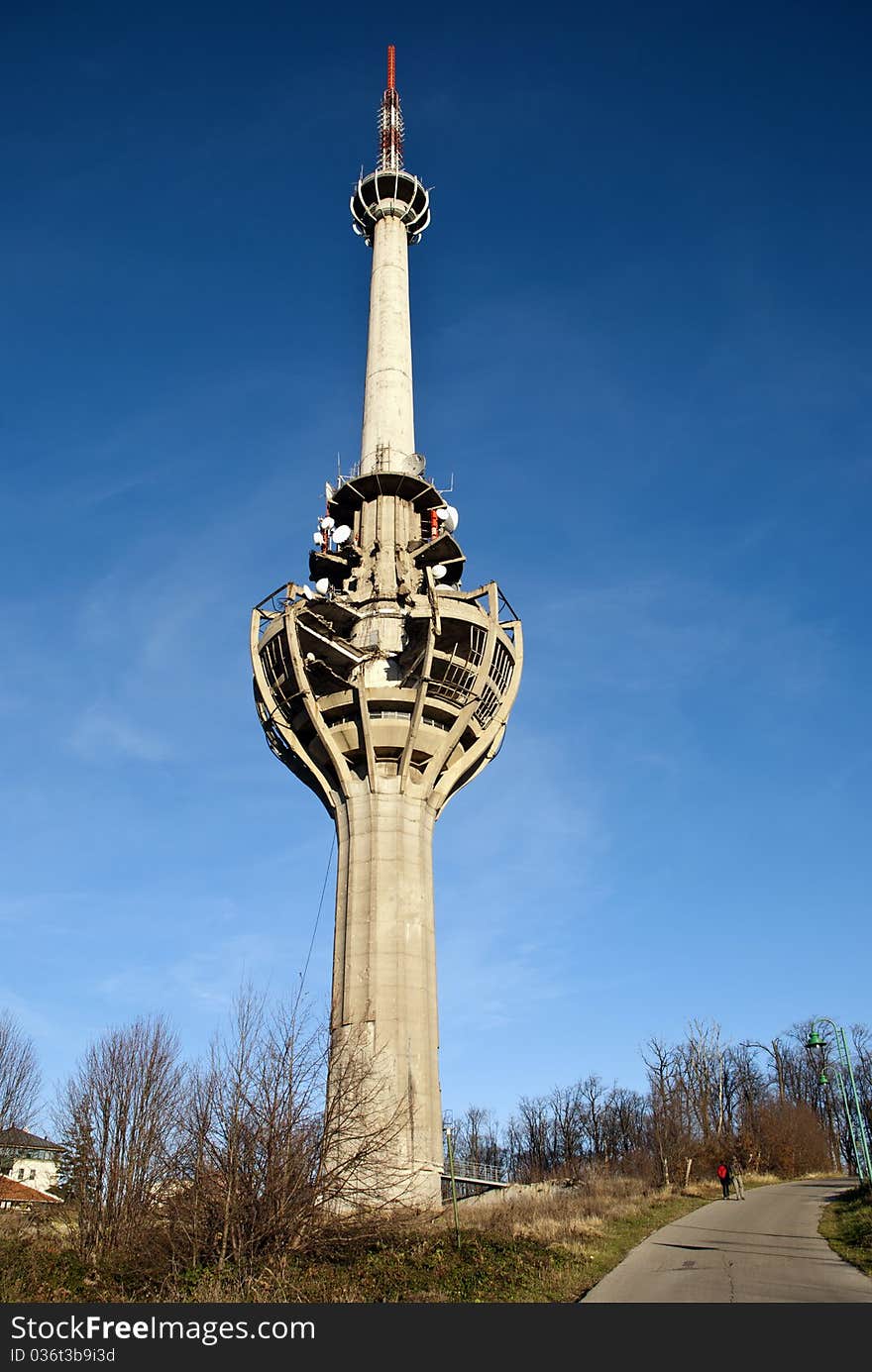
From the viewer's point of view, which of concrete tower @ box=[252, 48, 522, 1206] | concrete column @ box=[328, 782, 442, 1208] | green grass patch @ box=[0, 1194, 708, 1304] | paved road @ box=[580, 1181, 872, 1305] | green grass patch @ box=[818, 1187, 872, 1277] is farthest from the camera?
concrete tower @ box=[252, 48, 522, 1206]

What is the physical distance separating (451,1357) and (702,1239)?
14.1 meters

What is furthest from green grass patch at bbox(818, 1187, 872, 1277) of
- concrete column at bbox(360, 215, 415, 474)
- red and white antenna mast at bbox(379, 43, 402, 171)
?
red and white antenna mast at bbox(379, 43, 402, 171)

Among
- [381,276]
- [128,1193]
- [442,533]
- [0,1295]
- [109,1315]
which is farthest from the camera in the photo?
[381,276]

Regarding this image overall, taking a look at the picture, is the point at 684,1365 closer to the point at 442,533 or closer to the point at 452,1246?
the point at 452,1246

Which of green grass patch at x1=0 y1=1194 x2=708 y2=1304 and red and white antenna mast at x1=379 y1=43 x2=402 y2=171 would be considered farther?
red and white antenna mast at x1=379 y1=43 x2=402 y2=171

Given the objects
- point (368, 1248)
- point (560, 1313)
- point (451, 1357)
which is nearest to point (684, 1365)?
point (451, 1357)

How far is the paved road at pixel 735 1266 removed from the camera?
15352 mm

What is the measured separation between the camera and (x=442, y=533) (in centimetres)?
3962

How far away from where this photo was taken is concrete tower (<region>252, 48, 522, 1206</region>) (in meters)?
30.5

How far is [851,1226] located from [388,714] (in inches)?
808

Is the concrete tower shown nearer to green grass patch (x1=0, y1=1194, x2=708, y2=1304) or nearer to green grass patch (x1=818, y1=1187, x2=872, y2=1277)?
green grass patch (x1=0, y1=1194, x2=708, y2=1304)

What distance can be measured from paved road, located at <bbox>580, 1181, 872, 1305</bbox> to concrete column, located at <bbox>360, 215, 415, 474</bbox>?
2969 cm

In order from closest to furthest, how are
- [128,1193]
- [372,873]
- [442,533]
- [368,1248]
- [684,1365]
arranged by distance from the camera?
1. [684,1365]
2. [368,1248]
3. [128,1193]
4. [372,873]
5. [442,533]

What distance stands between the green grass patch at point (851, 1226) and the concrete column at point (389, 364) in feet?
100
